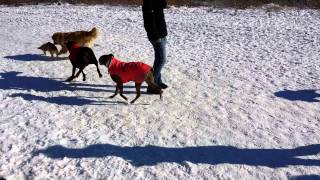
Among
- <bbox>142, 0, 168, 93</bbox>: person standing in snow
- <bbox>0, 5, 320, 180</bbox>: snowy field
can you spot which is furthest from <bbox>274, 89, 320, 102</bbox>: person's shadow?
<bbox>142, 0, 168, 93</bbox>: person standing in snow

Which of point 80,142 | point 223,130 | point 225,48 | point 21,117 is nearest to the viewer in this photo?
point 80,142

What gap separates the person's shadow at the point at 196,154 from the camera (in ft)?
19.3

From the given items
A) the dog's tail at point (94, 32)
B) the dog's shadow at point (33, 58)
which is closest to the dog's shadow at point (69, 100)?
the dog's shadow at point (33, 58)

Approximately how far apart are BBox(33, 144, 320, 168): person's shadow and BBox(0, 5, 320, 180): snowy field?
0.05 feet

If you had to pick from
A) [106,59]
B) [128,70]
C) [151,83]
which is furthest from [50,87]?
[151,83]

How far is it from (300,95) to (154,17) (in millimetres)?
3339

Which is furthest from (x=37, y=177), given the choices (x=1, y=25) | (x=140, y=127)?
Answer: (x=1, y=25)

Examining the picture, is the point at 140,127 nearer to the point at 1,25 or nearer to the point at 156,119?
the point at 156,119

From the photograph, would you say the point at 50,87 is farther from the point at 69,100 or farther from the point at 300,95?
the point at 300,95

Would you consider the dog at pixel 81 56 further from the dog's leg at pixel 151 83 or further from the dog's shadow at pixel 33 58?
the dog's shadow at pixel 33 58

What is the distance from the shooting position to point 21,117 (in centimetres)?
729

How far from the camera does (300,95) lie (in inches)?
335

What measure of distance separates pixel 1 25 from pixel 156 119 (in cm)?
1086

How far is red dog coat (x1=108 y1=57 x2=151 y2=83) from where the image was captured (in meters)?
7.43
